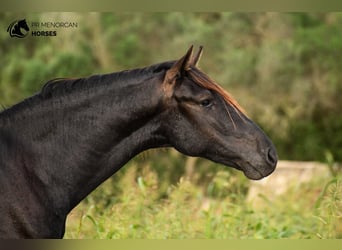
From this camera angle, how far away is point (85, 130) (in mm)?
3439

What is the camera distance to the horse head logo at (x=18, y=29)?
392cm

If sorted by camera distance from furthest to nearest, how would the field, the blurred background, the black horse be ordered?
1. the blurred background
2. the field
3. the black horse

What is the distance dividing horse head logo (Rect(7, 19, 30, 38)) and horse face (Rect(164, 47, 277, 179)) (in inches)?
41.0

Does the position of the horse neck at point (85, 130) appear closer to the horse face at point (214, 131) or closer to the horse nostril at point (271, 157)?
the horse face at point (214, 131)

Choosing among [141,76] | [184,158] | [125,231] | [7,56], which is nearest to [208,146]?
[141,76]

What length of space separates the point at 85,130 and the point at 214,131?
2.16 feet

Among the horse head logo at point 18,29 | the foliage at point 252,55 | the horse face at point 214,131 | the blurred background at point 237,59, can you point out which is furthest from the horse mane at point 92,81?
the foliage at point 252,55

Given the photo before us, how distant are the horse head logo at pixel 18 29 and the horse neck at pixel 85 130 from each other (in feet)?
2.23

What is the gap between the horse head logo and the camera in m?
3.92

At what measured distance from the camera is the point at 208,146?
11.6ft

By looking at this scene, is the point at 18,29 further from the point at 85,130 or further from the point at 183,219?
the point at 183,219

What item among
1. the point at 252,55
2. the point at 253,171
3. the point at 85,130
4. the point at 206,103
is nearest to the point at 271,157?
the point at 253,171

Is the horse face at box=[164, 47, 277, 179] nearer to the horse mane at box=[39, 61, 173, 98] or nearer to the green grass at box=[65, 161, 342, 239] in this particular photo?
the horse mane at box=[39, 61, 173, 98]

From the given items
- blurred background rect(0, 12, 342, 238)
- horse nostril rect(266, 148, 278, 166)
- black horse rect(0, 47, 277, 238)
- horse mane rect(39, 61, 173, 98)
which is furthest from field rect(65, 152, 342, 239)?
blurred background rect(0, 12, 342, 238)
